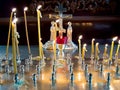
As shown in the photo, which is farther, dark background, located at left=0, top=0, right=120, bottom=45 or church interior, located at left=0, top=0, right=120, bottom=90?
dark background, located at left=0, top=0, right=120, bottom=45

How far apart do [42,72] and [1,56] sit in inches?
22.5

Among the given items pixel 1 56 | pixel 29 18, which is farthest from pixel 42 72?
pixel 29 18

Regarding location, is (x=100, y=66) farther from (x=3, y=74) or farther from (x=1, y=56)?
(x=1, y=56)

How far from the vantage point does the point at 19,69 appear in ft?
5.64

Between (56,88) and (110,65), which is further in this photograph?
(110,65)

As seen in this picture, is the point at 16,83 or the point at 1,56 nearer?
the point at 16,83

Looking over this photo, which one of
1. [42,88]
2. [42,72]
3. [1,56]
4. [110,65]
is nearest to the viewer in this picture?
[42,88]

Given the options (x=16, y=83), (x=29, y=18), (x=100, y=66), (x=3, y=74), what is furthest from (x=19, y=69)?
(x=29, y=18)

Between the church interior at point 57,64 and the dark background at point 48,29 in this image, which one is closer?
the church interior at point 57,64

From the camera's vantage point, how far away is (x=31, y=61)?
1.87 meters

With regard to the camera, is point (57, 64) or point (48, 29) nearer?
point (57, 64)

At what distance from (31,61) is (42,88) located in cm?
46

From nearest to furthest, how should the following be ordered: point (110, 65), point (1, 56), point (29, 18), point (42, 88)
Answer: point (42, 88)
point (110, 65)
point (1, 56)
point (29, 18)

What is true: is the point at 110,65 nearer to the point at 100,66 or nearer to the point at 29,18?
the point at 100,66
